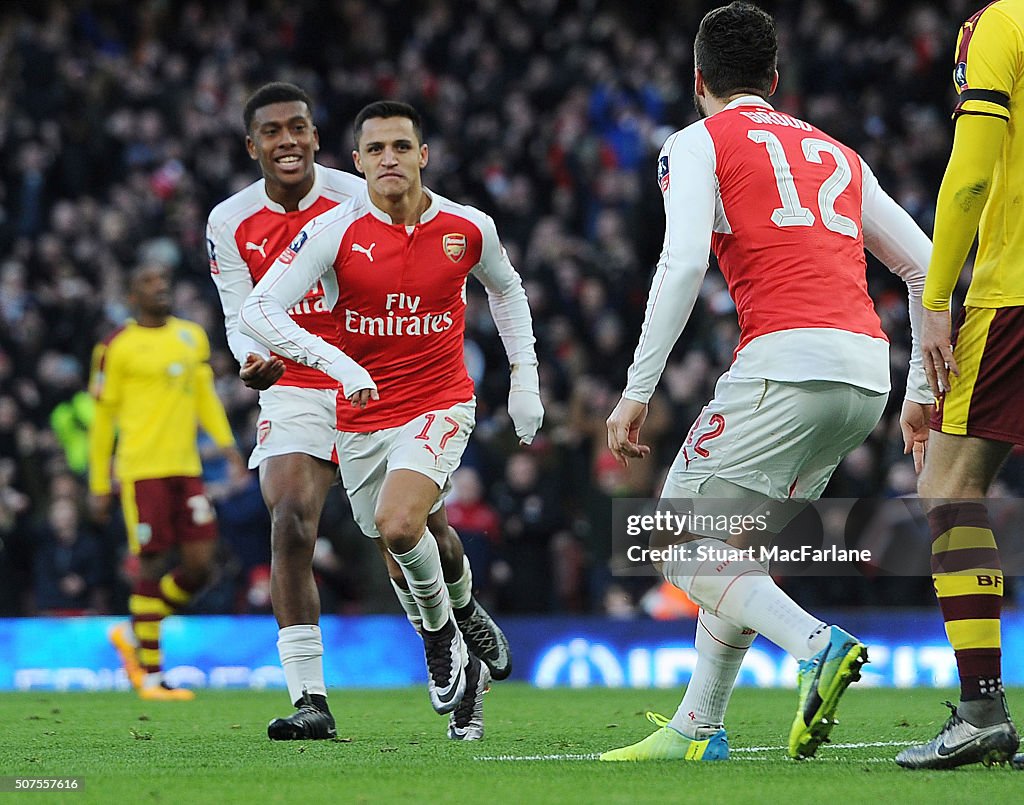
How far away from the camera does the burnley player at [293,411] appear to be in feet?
23.3

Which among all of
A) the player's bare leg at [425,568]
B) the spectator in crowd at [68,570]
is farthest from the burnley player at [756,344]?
the spectator in crowd at [68,570]

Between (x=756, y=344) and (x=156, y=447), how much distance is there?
667 centimetres

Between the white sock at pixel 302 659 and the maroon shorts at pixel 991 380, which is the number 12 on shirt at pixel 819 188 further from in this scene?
the white sock at pixel 302 659

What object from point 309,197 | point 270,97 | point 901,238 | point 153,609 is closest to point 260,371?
point 309,197

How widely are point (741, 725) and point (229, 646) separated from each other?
20.1ft

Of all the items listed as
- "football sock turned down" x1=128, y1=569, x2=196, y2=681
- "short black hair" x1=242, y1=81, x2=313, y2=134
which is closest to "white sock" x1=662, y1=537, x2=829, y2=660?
"short black hair" x1=242, y1=81, x2=313, y2=134

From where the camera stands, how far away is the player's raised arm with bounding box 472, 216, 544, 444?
709 centimetres

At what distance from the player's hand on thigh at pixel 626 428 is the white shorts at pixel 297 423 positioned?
8.30 feet

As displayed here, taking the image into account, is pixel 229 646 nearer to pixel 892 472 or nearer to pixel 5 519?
pixel 5 519

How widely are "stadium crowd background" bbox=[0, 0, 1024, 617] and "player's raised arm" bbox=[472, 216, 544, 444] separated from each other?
5.84 meters

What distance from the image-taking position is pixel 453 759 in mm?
5871

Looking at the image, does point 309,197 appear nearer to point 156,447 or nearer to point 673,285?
point 673,285

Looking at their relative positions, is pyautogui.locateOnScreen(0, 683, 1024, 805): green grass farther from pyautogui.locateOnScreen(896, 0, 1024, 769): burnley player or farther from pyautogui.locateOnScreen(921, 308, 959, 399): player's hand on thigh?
pyautogui.locateOnScreen(921, 308, 959, 399): player's hand on thigh

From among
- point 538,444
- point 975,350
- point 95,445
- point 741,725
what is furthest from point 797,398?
point 538,444
